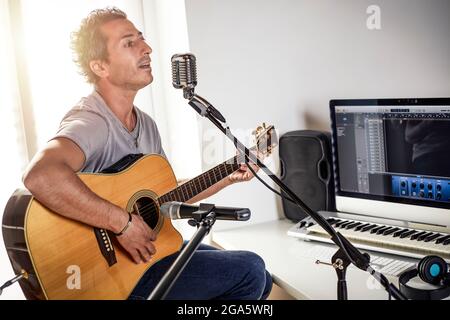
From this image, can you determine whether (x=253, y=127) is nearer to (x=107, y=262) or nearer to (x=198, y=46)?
(x=198, y=46)

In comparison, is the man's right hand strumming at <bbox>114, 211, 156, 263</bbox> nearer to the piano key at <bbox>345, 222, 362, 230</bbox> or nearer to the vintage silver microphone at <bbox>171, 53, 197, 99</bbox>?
the vintage silver microphone at <bbox>171, 53, 197, 99</bbox>

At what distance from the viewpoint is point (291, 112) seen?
7.19ft

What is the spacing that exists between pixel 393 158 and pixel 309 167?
0.37 m

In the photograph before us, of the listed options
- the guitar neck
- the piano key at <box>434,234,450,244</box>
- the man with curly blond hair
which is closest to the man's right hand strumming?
the man with curly blond hair

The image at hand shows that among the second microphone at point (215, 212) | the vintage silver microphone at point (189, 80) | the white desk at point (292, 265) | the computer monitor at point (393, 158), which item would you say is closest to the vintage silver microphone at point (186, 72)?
the vintage silver microphone at point (189, 80)

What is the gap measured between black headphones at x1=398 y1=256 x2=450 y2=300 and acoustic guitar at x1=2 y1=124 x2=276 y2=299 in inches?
20.7

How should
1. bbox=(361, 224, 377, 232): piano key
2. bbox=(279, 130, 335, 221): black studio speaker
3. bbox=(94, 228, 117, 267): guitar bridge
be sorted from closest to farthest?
bbox=(94, 228, 117, 267): guitar bridge → bbox=(361, 224, 377, 232): piano key → bbox=(279, 130, 335, 221): black studio speaker

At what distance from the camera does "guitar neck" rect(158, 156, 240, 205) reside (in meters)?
1.62

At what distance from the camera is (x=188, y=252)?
1035 millimetres

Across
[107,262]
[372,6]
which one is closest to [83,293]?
[107,262]

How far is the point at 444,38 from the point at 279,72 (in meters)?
0.82

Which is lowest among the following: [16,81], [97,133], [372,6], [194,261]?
[194,261]

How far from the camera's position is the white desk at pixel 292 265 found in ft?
4.66

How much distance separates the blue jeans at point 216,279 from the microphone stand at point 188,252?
1.72ft
